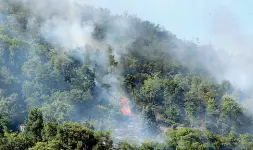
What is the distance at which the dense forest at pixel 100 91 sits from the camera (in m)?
32.1

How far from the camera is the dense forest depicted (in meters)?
32.1

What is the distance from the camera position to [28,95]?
3912 centimetres

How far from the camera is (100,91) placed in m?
45.2

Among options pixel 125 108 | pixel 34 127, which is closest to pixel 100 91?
pixel 125 108

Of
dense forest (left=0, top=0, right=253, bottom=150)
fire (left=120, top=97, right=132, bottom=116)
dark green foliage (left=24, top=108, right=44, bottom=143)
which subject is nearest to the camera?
dark green foliage (left=24, top=108, right=44, bottom=143)

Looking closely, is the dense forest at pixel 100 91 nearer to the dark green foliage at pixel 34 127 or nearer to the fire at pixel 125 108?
the dark green foliage at pixel 34 127

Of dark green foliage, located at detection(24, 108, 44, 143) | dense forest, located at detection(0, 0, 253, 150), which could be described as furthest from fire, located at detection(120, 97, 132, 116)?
dark green foliage, located at detection(24, 108, 44, 143)

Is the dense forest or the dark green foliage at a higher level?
the dense forest

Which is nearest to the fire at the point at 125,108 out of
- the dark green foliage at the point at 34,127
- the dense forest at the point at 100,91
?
the dense forest at the point at 100,91

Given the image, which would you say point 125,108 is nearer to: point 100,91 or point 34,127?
point 100,91

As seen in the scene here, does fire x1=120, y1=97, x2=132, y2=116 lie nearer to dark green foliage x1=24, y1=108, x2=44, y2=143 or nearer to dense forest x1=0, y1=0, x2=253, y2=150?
dense forest x1=0, y1=0, x2=253, y2=150

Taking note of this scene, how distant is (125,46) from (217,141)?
23.3 metres

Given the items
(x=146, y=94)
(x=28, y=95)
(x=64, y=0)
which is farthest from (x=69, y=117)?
(x=64, y=0)

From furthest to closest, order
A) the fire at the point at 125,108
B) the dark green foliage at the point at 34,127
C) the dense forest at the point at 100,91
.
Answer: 1. the fire at the point at 125,108
2. the dense forest at the point at 100,91
3. the dark green foliage at the point at 34,127
